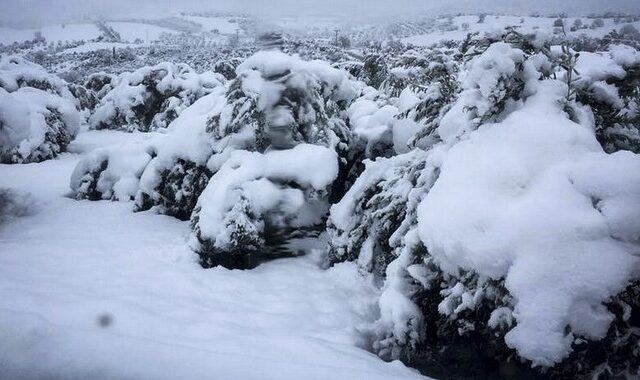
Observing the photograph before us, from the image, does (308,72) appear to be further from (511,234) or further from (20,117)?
(20,117)

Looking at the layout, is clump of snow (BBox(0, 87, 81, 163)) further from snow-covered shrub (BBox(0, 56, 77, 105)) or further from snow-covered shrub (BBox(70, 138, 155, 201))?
snow-covered shrub (BBox(70, 138, 155, 201))

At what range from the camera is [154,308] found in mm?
3482

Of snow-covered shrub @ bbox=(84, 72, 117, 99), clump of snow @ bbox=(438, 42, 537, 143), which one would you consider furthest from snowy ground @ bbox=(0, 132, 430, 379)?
snow-covered shrub @ bbox=(84, 72, 117, 99)

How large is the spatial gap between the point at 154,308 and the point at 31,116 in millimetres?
10777

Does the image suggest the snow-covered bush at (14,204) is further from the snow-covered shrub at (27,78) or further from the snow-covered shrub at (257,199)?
the snow-covered shrub at (27,78)

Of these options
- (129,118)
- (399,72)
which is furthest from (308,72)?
(129,118)

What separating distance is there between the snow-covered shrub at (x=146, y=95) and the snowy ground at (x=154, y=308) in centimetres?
896

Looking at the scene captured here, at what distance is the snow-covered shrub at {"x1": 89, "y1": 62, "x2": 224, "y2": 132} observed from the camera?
15390 mm

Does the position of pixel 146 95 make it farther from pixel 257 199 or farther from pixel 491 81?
pixel 491 81

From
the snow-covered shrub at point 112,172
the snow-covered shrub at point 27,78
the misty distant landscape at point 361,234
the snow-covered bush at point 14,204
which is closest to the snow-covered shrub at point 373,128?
the misty distant landscape at point 361,234

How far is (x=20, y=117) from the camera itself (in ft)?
32.4

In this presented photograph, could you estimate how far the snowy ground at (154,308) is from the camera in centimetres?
156

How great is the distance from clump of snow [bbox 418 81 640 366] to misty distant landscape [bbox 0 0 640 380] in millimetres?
13

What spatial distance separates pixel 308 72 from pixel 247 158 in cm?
166
